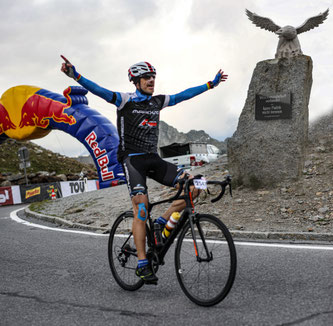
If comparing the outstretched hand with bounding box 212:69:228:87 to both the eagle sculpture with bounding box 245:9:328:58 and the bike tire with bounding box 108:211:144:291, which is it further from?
the eagle sculpture with bounding box 245:9:328:58

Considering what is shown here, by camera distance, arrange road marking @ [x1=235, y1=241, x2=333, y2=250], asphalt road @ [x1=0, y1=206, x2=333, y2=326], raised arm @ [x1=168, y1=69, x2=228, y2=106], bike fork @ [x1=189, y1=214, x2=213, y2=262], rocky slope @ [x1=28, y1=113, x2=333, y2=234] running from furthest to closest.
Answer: rocky slope @ [x1=28, y1=113, x2=333, y2=234]
road marking @ [x1=235, y1=241, x2=333, y2=250]
raised arm @ [x1=168, y1=69, x2=228, y2=106]
bike fork @ [x1=189, y1=214, x2=213, y2=262]
asphalt road @ [x1=0, y1=206, x2=333, y2=326]

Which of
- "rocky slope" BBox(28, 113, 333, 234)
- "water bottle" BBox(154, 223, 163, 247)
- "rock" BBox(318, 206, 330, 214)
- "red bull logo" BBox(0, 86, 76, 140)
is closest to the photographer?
"water bottle" BBox(154, 223, 163, 247)

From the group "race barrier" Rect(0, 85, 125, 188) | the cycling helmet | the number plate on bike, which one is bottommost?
the number plate on bike

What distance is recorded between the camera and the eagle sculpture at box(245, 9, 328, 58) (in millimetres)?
9547

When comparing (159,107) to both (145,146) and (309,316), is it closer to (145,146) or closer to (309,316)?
(145,146)

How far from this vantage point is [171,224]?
374 cm

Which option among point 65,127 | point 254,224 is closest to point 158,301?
point 254,224

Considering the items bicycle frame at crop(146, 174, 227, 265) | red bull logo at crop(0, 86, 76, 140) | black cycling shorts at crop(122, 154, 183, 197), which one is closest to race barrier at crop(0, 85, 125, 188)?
red bull logo at crop(0, 86, 76, 140)

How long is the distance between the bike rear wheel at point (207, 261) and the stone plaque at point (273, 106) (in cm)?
603

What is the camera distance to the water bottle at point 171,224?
370cm

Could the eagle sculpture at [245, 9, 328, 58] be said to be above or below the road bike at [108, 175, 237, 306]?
above

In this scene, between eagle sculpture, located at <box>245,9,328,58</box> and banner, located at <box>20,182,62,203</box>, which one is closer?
eagle sculpture, located at <box>245,9,328,58</box>

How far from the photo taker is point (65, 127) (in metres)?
20.5

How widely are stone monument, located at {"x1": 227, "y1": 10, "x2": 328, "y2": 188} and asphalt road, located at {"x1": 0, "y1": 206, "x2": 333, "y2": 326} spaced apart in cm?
353
